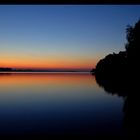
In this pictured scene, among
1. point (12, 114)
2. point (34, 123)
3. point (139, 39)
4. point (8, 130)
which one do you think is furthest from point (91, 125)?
point (139, 39)

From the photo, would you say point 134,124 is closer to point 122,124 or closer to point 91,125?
point 122,124

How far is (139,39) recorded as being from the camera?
94.8 ft

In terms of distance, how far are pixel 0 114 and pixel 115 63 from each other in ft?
202

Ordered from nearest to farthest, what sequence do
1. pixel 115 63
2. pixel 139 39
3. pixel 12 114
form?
pixel 12 114 → pixel 139 39 → pixel 115 63

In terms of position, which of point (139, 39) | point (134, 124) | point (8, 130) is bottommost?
point (134, 124)
